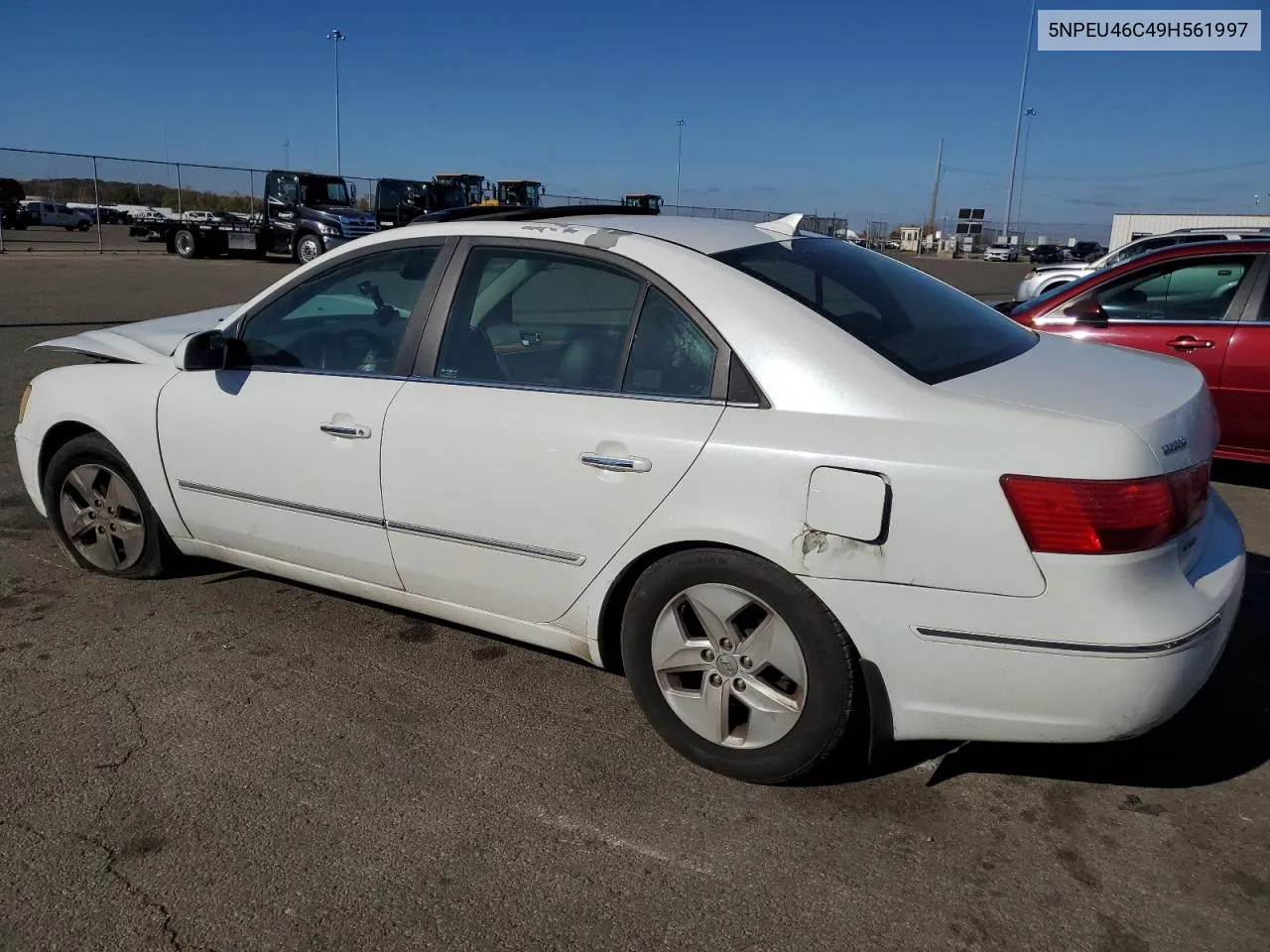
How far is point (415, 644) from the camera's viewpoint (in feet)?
Answer: 12.5

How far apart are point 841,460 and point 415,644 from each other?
1.97m

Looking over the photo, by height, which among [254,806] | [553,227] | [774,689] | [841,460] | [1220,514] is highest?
[553,227]

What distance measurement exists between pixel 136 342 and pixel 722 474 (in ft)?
9.52

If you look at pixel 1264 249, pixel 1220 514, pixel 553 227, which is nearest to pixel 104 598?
pixel 553 227

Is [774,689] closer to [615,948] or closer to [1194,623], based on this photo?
[615,948]

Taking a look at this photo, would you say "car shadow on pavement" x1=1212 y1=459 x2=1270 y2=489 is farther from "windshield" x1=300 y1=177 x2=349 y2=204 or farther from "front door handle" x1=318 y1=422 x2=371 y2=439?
"windshield" x1=300 y1=177 x2=349 y2=204

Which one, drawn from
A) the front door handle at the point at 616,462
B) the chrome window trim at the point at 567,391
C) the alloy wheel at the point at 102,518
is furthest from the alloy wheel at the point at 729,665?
the alloy wheel at the point at 102,518

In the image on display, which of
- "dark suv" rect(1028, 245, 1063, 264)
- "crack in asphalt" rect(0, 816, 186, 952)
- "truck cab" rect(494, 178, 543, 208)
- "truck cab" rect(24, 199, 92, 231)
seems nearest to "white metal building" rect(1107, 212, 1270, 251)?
"dark suv" rect(1028, 245, 1063, 264)

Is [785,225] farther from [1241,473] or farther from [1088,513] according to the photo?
[1241,473]

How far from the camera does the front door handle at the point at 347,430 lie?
11.1 feet

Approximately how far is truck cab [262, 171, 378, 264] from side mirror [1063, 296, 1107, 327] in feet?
75.5

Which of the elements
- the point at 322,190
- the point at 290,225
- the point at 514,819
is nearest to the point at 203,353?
the point at 514,819

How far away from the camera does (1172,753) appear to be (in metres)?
3.07

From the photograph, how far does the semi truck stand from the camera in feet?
88.1
